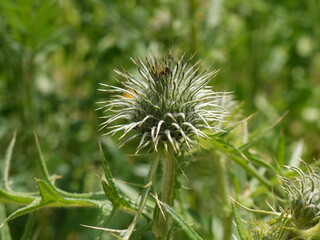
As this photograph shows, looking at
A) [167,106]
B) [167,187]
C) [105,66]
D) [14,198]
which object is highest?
[167,106]

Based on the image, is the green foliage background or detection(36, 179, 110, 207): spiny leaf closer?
detection(36, 179, 110, 207): spiny leaf

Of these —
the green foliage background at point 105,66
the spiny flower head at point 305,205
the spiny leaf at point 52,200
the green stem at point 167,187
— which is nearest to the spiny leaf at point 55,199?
the spiny leaf at point 52,200

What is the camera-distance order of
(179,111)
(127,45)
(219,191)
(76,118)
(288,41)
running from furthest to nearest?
(288,41)
(76,118)
(127,45)
(219,191)
(179,111)

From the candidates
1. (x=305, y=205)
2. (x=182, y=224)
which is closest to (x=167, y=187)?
(x=182, y=224)

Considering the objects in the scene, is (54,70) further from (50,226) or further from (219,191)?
(219,191)

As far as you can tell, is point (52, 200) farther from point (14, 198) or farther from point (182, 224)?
point (182, 224)

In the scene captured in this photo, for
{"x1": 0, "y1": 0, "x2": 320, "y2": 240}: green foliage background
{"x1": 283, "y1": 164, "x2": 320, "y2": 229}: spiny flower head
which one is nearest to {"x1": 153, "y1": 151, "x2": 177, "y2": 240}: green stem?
{"x1": 283, "y1": 164, "x2": 320, "y2": 229}: spiny flower head

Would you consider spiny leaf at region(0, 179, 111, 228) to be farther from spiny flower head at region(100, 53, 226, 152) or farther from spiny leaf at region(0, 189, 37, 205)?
spiny flower head at region(100, 53, 226, 152)

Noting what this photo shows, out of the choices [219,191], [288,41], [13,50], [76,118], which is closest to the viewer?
[219,191]

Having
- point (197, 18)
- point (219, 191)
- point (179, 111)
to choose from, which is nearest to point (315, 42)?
point (197, 18)
